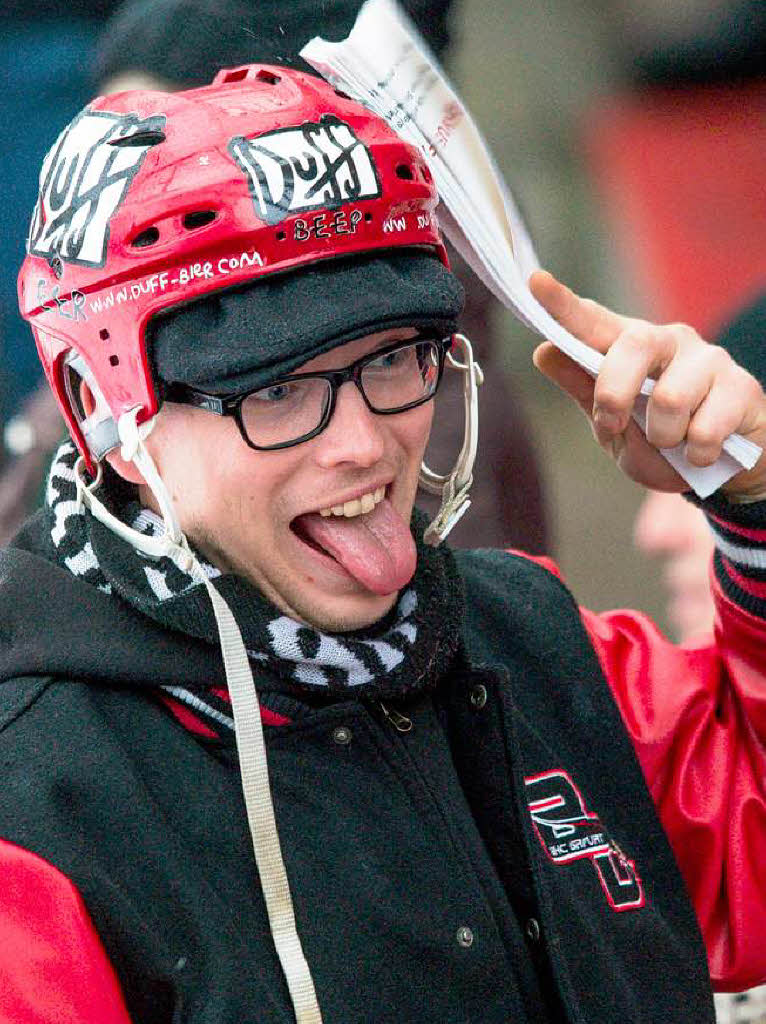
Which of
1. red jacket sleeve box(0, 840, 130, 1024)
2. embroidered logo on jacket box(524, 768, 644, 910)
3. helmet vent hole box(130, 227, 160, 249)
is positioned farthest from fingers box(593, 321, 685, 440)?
red jacket sleeve box(0, 840, 130, 1024)

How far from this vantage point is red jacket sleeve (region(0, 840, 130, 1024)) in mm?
1610

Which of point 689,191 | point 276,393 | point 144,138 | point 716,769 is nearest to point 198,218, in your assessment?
point 144,138

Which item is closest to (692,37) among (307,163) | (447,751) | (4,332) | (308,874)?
(4,332)

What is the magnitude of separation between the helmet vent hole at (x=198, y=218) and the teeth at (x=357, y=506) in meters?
0.45

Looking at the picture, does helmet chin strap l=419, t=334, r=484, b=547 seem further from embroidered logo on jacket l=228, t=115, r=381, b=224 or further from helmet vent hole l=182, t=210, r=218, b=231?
helmet vent hole l=182, t=210, r=218, b=231

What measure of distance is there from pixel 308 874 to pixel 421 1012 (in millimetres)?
247

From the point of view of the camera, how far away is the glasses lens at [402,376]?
1988 millimetres

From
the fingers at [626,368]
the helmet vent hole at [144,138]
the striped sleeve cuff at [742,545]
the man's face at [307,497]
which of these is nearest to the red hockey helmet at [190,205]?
the helmet vent hole at [144,138]

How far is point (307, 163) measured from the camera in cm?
188

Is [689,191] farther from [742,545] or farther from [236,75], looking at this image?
[236,75]

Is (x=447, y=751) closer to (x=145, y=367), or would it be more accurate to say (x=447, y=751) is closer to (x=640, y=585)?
(x=145, y=367)

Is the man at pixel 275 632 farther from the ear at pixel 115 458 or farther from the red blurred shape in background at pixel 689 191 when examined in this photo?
the red blurred shape in background at pixel 689 191

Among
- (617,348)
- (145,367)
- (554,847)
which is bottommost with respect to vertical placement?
(554,847)

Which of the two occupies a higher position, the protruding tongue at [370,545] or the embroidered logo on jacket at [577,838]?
the protruding tongue at [370,545]
